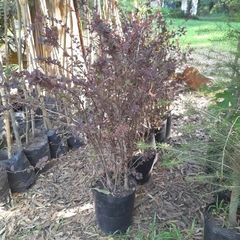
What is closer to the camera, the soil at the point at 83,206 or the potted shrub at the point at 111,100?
the potted shrub at the point at 111,100

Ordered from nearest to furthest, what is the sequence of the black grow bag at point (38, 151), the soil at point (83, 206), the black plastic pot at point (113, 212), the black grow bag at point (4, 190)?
1. the black plastic pot at point (113, 212)
2. the soil at point (83, 206)
3. the black grow bag at point (4, 190)
4. the black grow bag at point (38, 151)

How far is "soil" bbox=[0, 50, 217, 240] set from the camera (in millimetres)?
1945

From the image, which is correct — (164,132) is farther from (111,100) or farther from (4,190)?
(4,190)

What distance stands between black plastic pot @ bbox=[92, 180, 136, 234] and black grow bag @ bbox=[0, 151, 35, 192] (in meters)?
0.76

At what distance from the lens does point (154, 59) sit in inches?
84.8

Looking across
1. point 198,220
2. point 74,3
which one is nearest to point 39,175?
point 198,220

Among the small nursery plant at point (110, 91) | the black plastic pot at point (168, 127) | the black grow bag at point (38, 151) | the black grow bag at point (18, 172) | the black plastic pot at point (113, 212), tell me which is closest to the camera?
the small nursery plant at point (110, 91)

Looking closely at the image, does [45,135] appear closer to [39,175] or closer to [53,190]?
[39,175]

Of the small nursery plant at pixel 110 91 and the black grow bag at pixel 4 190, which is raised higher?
the small nursery plant at pixel 110 91

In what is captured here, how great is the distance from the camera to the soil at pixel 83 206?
1.95 m

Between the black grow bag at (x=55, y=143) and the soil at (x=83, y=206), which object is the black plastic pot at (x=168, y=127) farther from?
the black grow bag at (x=55, y=143)

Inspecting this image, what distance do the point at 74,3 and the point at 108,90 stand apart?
2378 millimetres

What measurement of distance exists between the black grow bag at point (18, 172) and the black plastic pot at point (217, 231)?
4.72 ft

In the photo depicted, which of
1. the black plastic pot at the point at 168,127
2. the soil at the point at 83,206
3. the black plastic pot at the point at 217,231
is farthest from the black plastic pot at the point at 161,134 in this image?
the black plastic pot at the point at 217,231
